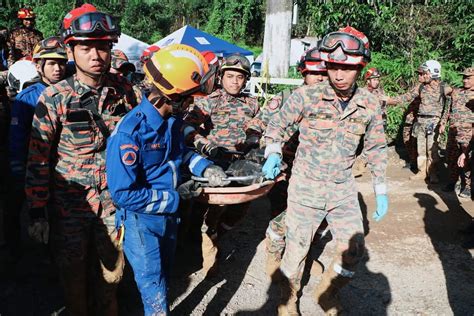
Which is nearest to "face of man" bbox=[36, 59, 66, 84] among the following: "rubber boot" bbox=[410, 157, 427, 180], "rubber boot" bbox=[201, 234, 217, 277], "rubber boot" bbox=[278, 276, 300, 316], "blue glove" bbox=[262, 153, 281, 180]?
"rubber boot" bbox=[201, 234, 217, 277]

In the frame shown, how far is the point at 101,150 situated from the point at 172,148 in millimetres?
544

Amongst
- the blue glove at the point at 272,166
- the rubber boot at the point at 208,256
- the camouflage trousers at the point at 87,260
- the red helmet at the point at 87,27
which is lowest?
the rubber boot at the point at 208,256

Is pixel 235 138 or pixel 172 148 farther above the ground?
pixel 172 148

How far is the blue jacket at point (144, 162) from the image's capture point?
2447 millimetres

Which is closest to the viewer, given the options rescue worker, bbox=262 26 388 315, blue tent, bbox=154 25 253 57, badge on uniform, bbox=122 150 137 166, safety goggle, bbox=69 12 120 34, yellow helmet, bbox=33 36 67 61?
badge on uniform, bbox=122 150 137 166

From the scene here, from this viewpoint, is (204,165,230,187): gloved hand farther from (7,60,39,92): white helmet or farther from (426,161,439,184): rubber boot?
(426,161,439,184): rubber boot

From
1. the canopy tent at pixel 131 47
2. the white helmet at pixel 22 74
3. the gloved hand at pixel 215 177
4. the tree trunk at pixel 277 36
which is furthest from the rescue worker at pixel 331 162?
the canopy tent at pixel 131 47

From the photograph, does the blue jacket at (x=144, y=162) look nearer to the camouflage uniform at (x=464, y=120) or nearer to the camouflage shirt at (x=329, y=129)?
the camouflage shirt at (x=329, y=129)

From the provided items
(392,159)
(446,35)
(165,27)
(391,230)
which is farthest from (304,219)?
(165,27)

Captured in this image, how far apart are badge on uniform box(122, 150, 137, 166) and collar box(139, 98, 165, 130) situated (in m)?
0.23

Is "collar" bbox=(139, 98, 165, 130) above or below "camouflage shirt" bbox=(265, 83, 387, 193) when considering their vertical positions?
above

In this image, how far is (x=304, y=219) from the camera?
351 cm

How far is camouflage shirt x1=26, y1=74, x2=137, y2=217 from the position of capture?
277cm

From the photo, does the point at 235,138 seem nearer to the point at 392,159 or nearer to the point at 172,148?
the point at 172,148
